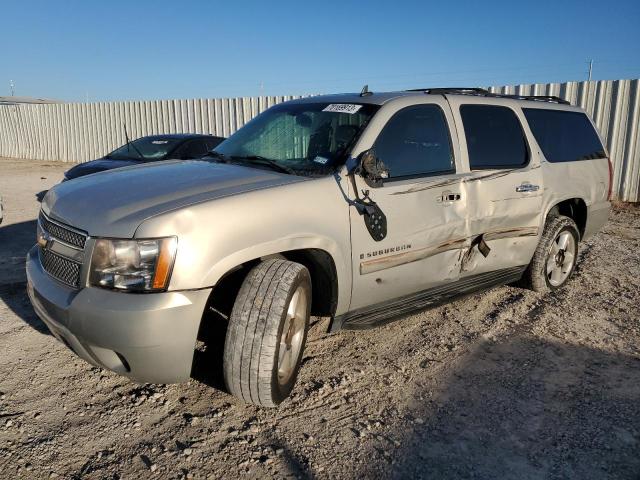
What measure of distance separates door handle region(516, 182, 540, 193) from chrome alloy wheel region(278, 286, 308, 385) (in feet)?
7.53

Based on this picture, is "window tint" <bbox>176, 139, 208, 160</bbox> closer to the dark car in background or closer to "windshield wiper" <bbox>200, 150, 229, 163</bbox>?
the dark car in background

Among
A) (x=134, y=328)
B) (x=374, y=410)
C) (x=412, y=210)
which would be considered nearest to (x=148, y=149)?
(x=412, y=210)

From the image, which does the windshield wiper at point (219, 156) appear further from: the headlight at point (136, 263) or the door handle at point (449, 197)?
the door handle at point (449, 197)

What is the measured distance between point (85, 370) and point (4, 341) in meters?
0.83

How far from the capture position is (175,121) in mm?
17047

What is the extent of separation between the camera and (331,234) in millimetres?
3000

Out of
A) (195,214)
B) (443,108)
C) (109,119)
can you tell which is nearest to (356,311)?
(195,214)

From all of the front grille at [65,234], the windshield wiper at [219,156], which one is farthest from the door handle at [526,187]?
the front grille at [65,234]

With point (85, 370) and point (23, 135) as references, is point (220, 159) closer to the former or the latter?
point (85, 370)

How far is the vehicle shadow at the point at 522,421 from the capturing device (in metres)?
2.44

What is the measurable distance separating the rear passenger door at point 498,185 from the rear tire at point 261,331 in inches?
67.9

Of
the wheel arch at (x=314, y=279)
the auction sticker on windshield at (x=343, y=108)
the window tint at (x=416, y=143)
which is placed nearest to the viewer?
the wheel arch at (x=314, y=279)

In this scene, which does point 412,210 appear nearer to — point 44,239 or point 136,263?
point 136,263

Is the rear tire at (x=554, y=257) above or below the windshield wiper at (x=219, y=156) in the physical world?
below
